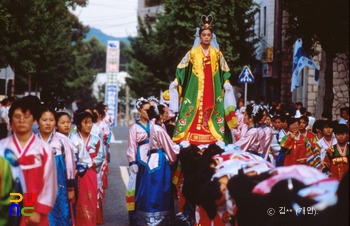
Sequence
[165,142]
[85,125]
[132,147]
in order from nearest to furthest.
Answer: [165,142] < [85,125] < [132,147]

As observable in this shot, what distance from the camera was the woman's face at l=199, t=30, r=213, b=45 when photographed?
40.7 feet

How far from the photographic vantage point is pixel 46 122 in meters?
8.79

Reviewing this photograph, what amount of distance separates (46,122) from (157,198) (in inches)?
123

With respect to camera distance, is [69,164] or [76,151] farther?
[76,151]

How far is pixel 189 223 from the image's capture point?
38.7 ft

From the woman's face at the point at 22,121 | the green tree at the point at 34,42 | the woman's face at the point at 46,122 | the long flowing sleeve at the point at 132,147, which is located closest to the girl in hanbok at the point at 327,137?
the long flowing sleeve at the point at 132,147

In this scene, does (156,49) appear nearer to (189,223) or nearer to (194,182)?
(189,223)

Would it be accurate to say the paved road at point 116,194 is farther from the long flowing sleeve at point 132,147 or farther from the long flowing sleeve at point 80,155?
the long flowing sleeve at point 80,155

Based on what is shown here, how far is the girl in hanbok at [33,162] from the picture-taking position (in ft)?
22.9

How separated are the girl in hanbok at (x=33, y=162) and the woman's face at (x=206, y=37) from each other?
5691 millimetres

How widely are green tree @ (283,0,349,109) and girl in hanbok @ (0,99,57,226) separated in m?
3.00

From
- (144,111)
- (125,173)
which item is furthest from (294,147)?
(125,173)

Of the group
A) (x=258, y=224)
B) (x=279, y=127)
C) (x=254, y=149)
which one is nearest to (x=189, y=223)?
(x=254, y=149)

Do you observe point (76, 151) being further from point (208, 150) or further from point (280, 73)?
point (280, 73)
